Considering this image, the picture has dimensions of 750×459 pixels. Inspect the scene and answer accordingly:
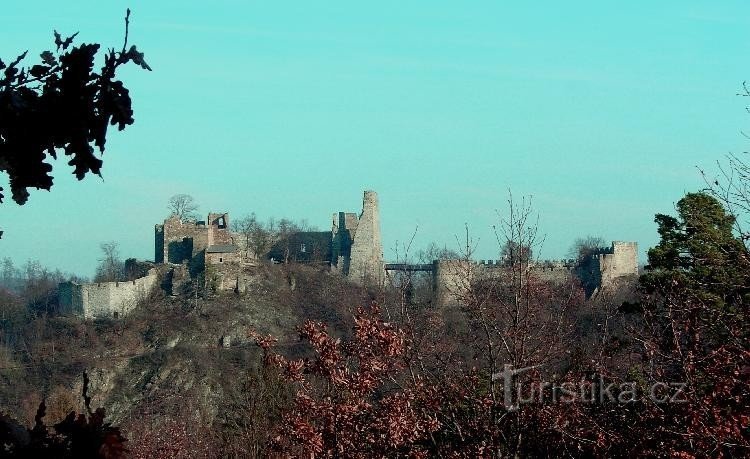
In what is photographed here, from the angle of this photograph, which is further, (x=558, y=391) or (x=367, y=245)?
(x=367, y=245)

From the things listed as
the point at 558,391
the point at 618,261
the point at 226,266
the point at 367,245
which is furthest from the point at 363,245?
the point at 558,391

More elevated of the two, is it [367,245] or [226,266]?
[367,245]

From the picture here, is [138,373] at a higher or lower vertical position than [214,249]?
lower

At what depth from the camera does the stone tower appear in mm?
62656

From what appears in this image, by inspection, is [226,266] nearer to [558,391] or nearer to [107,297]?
[107,297]

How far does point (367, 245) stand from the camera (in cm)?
A: 6284

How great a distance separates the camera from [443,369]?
43.0 ft

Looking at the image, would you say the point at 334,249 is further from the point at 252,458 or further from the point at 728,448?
the point at 728,448

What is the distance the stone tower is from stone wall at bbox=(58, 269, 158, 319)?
10.8m

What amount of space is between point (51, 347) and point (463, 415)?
44253 millimetres

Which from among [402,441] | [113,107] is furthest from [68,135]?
[402,441]

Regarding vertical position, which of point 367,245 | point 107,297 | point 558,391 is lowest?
point 558,391

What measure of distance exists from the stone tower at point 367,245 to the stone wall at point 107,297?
423 inches

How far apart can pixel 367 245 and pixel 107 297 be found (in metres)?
13.8
